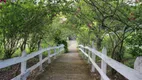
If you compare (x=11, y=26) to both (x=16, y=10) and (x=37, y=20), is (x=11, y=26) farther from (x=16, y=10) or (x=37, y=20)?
(x=37, y=20)

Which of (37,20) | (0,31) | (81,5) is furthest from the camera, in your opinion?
(81,5)

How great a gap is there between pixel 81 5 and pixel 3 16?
15.5 ft

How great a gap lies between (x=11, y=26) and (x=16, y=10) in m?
0.52

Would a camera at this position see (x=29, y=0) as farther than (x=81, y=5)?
No

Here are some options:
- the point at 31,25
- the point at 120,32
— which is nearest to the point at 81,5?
the point at 120,32

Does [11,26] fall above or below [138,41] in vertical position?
above

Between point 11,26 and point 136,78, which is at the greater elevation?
point 11,26

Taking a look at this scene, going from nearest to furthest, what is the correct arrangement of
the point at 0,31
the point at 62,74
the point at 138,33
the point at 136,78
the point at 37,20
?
the point at 136,78 < the point at 138,33 < the point at 0,31 < the point at 37,20 < the point at 62,74

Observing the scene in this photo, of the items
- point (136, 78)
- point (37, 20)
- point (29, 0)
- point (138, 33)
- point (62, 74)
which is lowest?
point (62, 74)

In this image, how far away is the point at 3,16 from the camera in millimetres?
6844

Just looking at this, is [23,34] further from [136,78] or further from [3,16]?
[136,78]

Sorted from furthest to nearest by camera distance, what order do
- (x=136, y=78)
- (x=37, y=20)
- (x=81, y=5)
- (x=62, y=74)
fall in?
(x=81, y=5)
(x=62, y=74)
(x=37, y=20)
(x=136, y=78)

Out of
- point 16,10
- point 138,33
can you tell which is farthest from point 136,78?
point 16,10

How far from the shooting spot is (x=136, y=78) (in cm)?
293
